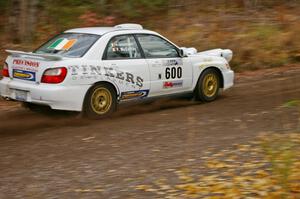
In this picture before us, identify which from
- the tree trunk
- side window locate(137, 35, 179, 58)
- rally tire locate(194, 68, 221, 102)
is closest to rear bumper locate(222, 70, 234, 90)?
rally tire locate(194, 68, 221, 102)

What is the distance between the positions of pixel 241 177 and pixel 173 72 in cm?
472

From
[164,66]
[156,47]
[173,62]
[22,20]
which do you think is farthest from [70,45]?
[22,20]

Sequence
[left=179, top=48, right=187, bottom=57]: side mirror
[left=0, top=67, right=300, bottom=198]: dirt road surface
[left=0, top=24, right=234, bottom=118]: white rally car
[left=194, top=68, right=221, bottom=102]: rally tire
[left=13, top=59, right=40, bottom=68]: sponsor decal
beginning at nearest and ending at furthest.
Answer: [left=0, top=67, right=300, bottom=198]: dirt road surface < [left=0, top=24, right=234, bottom=118]: white rally car < [left=13, top=59, right=40, bottom=68]: sponsor decal < [left=179, top=48, right=187, bottom=57]: side mirror < [left=194, top=68, right=221, bottom=102]: rally tire

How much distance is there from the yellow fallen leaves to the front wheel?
13.2 ft

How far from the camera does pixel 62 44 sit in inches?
371

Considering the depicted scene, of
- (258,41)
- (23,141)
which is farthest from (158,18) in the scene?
(23,141)

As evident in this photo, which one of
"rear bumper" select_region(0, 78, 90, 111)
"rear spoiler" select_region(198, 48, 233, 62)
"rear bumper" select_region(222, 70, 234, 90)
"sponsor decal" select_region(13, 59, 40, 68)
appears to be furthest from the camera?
"rear spoiler" select_region(198, 48, 233, 62)

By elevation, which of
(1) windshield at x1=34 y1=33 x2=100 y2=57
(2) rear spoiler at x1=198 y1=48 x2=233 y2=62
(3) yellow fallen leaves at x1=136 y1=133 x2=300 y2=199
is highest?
(1) windshield at x1=34 y1=33 x2=100 y2=57

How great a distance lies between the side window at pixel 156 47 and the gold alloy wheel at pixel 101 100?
1.17m

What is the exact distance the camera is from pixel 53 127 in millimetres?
8758

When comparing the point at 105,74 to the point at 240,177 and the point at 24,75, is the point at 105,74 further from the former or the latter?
the point at 240,177

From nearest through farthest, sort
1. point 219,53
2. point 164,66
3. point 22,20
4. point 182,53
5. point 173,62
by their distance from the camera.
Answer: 1. point 164,66
2. point 173,62
3. point 182,53
4. point 219,53
5. point 22,20

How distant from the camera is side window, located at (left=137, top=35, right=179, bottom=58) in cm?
991

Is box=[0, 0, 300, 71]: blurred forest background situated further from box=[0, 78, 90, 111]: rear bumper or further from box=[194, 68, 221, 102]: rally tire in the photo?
box=[0, 78, 90, 111]: rear bumper
